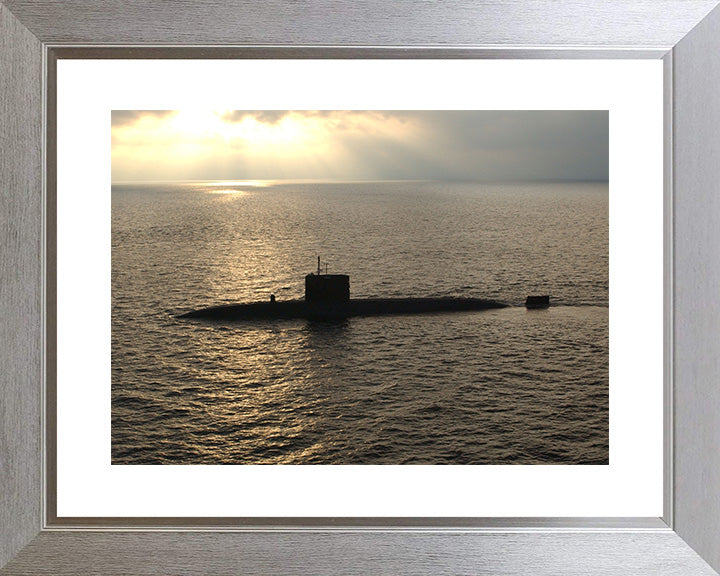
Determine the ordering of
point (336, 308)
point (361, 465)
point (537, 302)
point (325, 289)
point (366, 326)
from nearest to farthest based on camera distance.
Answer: point (361, 465) < point (325, 289) < point (537, 302) < point (336, 308) < point (366, 326)

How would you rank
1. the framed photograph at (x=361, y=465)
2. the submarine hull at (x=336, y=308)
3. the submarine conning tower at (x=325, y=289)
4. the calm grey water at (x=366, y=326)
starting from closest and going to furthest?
the framed photograph at (x=361, y=465) < the calm grey water at (x=366, y=326) < the submarine hull at (x=336, y=308) < the submarine conning tower at (x=325, y=289)

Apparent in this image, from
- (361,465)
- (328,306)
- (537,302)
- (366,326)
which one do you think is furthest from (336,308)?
(361,465)

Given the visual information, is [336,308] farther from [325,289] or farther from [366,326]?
[366,326]

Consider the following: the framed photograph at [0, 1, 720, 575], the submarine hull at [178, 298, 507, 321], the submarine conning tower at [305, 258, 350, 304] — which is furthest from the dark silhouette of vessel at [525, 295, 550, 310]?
the framed photograph at [0, 1, 720, 575]

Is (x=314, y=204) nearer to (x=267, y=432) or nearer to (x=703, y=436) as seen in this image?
(x=267, y=432)

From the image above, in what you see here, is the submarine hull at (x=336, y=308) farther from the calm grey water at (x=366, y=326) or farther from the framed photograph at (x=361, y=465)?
the framed photograph at (x=361, y=465)

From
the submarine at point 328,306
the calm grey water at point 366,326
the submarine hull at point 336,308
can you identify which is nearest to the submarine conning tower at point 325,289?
the submarine at point 328,306

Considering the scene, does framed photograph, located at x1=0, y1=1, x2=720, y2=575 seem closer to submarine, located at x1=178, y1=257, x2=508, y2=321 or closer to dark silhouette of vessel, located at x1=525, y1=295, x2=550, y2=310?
submarine, located at x1=178, y1=257, x2=508, y2=321

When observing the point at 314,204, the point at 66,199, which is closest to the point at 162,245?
the point at 314,204
